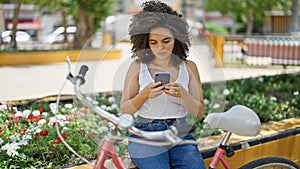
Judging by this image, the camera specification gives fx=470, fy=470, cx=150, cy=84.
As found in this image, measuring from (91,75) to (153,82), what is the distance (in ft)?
1.12

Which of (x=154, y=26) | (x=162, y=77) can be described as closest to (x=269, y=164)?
(x=162, y=77)

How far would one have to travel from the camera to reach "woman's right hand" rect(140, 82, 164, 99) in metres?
2.40

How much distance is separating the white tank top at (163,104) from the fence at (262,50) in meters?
10.3

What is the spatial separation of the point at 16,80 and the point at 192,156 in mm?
9436

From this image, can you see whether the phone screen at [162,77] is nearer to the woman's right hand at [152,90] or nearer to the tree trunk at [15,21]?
the woman's right hand at [152,90]

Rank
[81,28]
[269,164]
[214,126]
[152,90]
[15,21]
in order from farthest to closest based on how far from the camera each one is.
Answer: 1. [81,28]
2. [15,21]
3. [269,164]
4. [214,126]
5. [152,90]

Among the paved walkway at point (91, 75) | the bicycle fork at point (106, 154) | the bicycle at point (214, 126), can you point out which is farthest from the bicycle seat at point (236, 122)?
the bicycle fork at point (106, 154)

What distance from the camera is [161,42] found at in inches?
101

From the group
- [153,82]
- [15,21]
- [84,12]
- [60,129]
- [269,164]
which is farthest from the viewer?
[84,12]

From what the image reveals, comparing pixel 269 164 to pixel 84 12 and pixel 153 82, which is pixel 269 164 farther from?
pixel 84 12

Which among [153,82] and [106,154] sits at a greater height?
[153,82]

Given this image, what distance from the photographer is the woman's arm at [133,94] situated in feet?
8.29

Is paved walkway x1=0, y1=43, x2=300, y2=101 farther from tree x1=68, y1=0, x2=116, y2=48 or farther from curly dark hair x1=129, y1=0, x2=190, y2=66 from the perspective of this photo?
tree x1=68, y1=0, x2=116, y2=48

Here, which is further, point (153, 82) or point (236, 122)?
point (236, 122)
